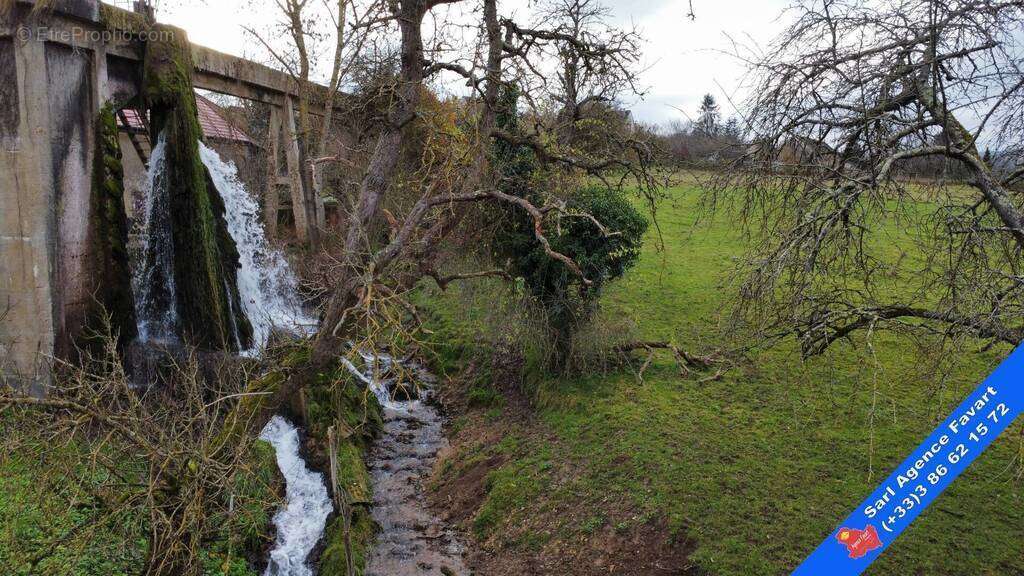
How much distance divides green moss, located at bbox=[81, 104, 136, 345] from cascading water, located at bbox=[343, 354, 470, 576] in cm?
469

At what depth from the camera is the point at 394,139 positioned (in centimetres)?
966

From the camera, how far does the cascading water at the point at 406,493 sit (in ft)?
28.7

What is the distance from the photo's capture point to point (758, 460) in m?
8.88

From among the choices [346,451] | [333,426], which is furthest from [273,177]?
[333,426]

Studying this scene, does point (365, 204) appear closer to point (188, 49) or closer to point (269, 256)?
point (188, 49)

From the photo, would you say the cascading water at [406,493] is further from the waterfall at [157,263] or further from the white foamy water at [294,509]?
the waterfall at [157,263]

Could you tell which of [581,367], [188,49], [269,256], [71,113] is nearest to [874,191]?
[581,367]

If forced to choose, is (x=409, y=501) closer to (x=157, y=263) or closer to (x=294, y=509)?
(x=294, y=509)

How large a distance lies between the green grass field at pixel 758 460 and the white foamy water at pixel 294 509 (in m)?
2.35

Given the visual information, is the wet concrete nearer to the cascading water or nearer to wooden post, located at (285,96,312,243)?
the cascading water

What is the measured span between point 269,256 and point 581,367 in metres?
9.18

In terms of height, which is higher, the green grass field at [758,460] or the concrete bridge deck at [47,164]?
the concrete bridge deck at [47,164]

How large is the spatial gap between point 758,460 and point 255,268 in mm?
12237

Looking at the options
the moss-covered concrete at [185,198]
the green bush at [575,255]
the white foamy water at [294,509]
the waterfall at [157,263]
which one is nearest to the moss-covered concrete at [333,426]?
the white foamy water at [294,509]
